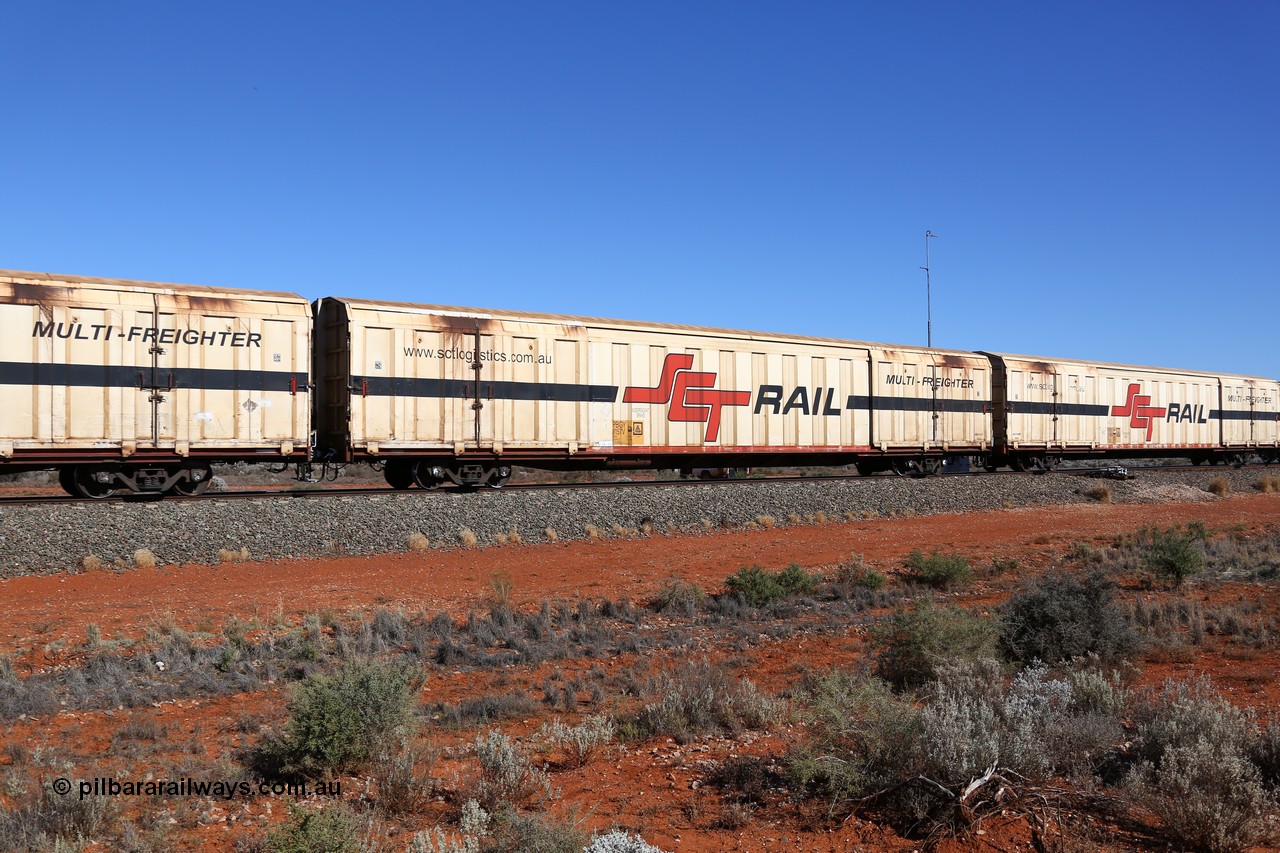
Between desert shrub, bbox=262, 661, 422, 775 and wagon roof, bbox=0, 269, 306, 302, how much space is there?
11821 millimetres

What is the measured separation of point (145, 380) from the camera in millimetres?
16094

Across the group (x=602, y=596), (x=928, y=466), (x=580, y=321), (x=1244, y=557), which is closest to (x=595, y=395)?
(x=580, y=321)

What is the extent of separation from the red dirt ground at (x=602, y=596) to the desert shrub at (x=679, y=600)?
0.84m

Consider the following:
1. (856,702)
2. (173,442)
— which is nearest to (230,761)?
(856,702)

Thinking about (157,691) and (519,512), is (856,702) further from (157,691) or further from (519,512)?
(519,512)

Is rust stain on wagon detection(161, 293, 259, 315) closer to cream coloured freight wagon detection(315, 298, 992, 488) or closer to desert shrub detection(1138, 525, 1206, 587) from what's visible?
cream coloured freight wagon detection(315, 298, 992, 488)

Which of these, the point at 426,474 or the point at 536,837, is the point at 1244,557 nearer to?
the point at 426,474

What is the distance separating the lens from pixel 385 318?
60.8 feet

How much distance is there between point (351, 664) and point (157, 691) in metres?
3.15

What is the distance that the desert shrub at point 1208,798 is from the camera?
475 centimetres

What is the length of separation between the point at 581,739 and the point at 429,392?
1306 cm

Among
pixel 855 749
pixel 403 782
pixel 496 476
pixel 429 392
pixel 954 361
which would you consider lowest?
pixel 403 782

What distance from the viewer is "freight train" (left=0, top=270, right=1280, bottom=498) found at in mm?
15617

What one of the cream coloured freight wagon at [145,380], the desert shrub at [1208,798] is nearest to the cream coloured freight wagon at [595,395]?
the cream coloured freight wagon at [145,380]
